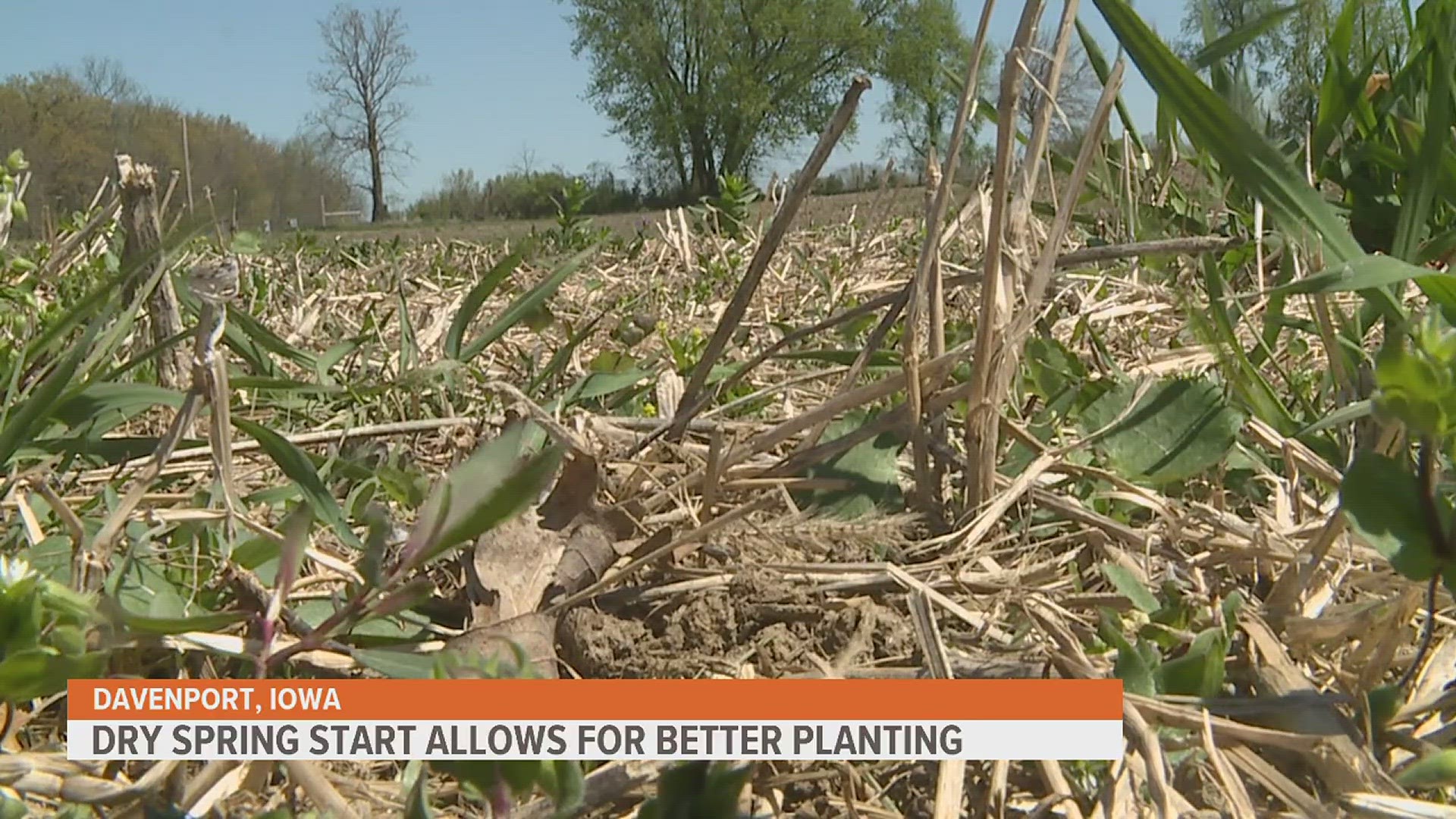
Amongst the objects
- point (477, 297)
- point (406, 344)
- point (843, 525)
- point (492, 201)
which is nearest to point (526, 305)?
point (477, 297)

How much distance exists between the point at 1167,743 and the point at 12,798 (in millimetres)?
482

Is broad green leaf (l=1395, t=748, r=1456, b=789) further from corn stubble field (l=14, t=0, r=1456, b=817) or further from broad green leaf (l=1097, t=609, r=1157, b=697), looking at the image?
broad green leaf (l=1097, t=609, r=1157, b=697)

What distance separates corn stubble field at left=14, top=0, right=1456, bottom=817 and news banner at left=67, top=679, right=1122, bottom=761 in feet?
0.04

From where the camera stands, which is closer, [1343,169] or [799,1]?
[1343,169]

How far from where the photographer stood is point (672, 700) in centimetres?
57

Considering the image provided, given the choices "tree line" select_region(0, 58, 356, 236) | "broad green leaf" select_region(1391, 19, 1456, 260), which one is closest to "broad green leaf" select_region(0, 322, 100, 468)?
"broad green leaf" select_region(1391, 19, 1456, 260)

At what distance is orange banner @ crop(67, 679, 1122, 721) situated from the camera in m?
0.54

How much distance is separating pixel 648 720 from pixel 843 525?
0.26 m

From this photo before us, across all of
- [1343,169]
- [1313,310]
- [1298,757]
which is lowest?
[1298,757]

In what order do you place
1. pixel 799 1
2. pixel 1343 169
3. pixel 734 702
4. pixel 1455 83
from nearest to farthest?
1. pixel 734 702
2. pixel 1455 83
3. pixel 1343 169
4. pixel 799 1

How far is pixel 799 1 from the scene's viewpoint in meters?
27.6

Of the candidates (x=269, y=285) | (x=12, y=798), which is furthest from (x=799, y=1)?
(x=12, y=798)

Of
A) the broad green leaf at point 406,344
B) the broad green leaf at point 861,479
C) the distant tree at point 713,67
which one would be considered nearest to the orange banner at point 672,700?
the broad green leaf at point 861,479

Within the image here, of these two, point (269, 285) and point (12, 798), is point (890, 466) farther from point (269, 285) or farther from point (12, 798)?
point (269, 285)
